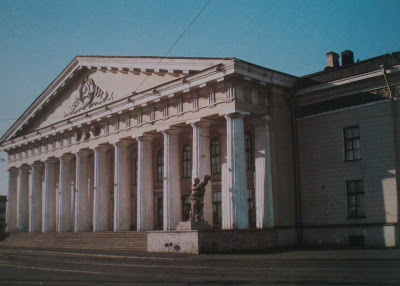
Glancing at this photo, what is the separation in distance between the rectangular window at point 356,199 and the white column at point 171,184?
938 centimetres

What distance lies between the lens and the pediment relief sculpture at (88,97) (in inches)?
1358

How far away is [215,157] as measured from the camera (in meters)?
30.9

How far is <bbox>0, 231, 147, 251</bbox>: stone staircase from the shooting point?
2777 centimetres

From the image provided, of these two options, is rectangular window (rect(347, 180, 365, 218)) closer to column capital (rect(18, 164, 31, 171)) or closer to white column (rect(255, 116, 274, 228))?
white column (rect(255, 116, 274, 228))

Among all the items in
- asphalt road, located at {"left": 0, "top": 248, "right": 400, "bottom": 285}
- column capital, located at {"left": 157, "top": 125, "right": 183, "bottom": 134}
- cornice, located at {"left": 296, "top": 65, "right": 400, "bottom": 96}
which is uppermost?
cornice, located at {"left": 296, "top": 65, "right": 400, "bottom": 96}

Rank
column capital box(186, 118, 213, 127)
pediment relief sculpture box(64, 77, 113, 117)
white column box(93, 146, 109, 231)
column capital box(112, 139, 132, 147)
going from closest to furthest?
column capital box(186, 118, 213, 127)
column capital box(112, 139, 132, 147)
white column box(93, 146, 109, 231)
pediment relief sculpture box(64, 77, 113, 117)

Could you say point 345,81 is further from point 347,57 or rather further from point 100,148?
point 100,148

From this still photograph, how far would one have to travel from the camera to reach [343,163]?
84.2 feet

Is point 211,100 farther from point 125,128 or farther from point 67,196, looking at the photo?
point 67,196

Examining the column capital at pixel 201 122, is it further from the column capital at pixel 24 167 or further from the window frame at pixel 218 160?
the column capital at pixel 24 167

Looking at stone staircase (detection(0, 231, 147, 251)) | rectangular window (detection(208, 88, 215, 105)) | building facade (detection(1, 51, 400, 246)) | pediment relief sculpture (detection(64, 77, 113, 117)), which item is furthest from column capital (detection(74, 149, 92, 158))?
rectangular window (detection(208, 88, 215, 105))

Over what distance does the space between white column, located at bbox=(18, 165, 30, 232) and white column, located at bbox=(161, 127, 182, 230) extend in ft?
68.0

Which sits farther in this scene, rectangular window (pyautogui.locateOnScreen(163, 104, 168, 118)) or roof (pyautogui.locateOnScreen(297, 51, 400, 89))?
rectangular window (pyautogui.locateOnScreen(163, 104, 168, 118))

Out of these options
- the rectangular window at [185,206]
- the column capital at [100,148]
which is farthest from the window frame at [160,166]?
the column capital at [100,148]
